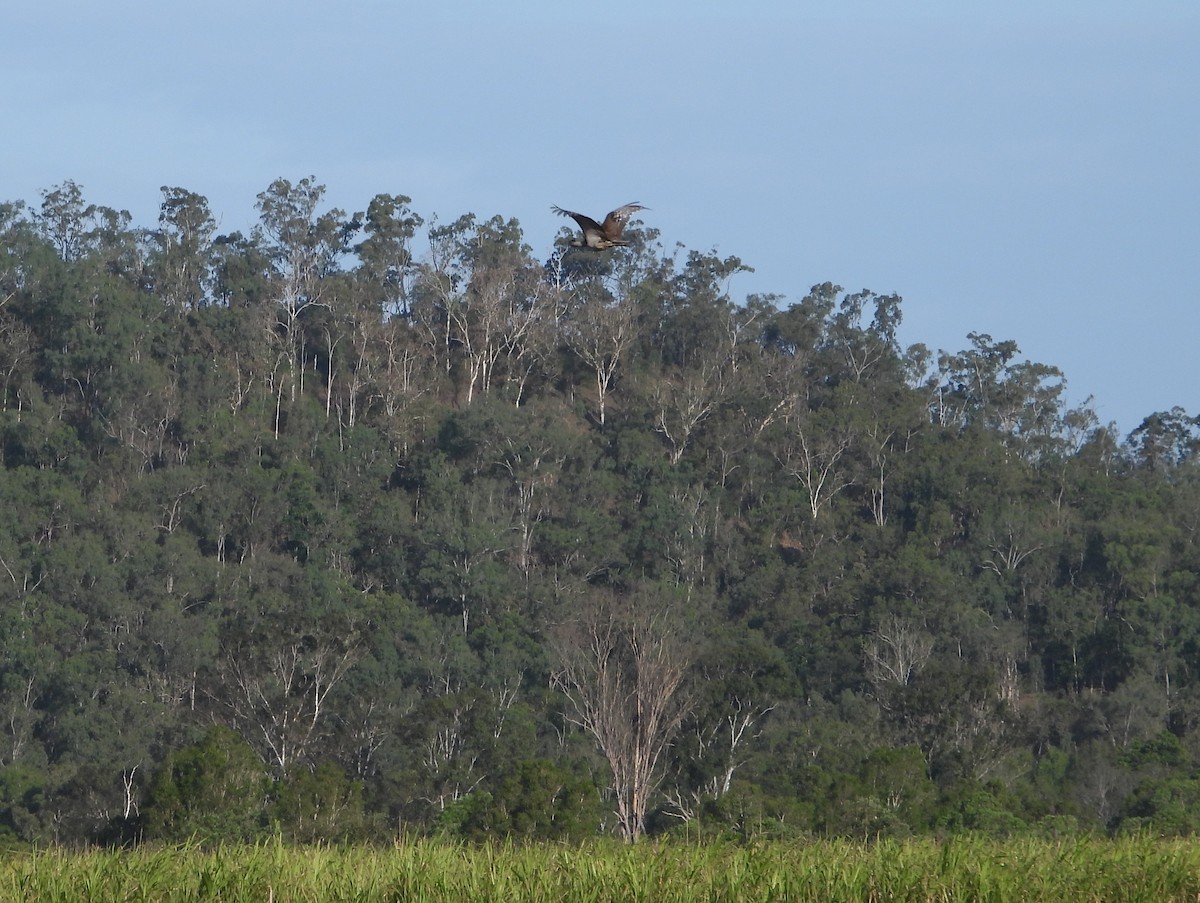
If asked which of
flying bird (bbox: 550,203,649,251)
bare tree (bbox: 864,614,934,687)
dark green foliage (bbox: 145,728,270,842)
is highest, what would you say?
flying bird (bbox: 550,203,649,251)

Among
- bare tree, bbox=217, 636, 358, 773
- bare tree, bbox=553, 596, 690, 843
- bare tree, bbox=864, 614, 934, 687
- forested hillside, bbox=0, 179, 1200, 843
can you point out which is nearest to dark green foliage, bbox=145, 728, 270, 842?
forested hillside, bbox=0, 179, 1200, 843

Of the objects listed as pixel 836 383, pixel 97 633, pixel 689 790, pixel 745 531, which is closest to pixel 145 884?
pixel 689 790

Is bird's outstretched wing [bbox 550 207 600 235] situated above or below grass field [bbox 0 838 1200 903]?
above

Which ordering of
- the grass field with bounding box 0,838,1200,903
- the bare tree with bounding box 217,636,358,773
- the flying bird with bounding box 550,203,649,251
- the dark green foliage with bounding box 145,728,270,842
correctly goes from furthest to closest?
1. the bare tree with bounding box 217,636,358,773
2. the dark green foliage with bounding box 145,728,270,842
3. the flying bird with bounding box 550,203,649,251
4. the grass field with bounding box 0,838,1200,903

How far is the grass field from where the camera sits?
920 centimetres

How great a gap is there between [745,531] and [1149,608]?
12.0 meters

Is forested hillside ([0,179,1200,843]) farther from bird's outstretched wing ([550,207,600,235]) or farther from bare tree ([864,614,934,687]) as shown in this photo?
bird's outstretched wing ([550,207,600,235])

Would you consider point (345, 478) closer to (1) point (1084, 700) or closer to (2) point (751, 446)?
(2) point (751, 446)

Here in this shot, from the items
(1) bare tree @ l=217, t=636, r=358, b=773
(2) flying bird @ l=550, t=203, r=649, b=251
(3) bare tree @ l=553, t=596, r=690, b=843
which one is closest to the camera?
(2) flying bird @ l=550, t=203, r=649, b=251

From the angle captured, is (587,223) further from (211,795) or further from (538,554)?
(538,554)

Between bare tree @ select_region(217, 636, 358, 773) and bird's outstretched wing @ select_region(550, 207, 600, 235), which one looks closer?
bird's outstretched wing @ select_region(550, 207, 600, 235)

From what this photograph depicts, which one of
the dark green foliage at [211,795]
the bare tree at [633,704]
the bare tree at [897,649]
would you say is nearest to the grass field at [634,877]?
the dark green foliage at [211,795]

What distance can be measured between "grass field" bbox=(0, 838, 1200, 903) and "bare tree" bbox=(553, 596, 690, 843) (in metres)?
19.0

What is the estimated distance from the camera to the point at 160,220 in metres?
62.1
